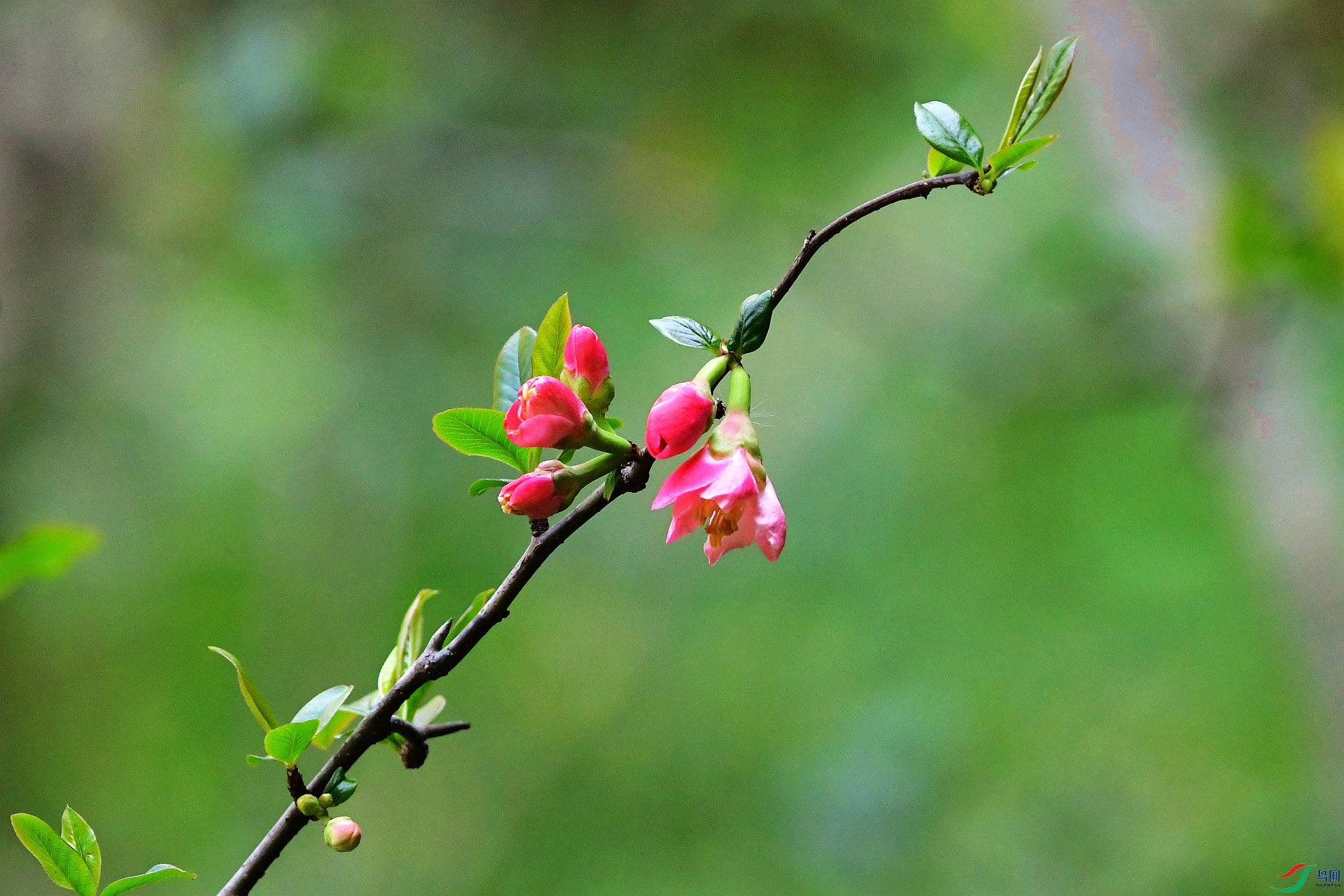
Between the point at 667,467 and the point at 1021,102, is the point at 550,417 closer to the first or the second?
the point at 1021,102

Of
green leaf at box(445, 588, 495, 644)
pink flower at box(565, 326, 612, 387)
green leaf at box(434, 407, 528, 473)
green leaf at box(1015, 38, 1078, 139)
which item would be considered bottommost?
green leaf at box(445, 588, 495, 644)

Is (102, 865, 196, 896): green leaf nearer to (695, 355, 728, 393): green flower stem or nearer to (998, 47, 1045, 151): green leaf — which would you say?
(695, 355, 728, 393): green flower stem

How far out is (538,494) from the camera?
278mm

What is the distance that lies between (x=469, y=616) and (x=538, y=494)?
61 millimetres

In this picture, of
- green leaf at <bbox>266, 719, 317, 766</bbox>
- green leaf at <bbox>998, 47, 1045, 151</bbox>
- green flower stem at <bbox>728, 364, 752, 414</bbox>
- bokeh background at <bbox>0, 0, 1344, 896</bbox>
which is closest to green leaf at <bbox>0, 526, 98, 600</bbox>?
green leaf at <bbox>266, 719, 317, 766</bbox>

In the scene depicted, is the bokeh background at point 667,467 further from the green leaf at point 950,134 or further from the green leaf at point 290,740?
the green leaf at point 290,740

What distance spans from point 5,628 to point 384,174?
2.77 ft

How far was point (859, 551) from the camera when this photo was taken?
177cm

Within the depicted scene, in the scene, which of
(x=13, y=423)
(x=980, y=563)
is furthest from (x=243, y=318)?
(x=980, y=563)

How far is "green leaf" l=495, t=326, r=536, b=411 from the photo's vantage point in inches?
13.0

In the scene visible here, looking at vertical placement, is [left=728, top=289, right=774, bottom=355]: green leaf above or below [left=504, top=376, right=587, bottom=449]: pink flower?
above

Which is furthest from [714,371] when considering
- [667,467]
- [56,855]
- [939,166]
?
[667,467]

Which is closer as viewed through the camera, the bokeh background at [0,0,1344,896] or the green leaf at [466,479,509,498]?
the green leaf at [466,479,509,498]

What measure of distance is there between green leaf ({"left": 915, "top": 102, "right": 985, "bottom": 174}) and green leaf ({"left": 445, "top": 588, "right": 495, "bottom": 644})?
7.6 inches
